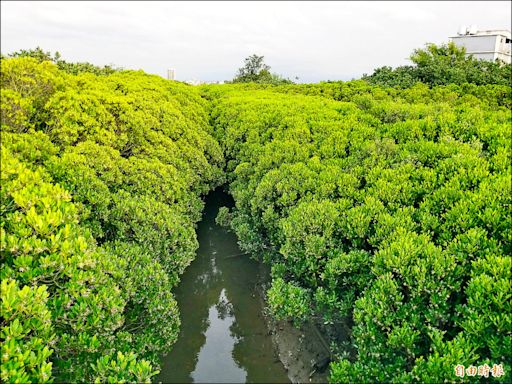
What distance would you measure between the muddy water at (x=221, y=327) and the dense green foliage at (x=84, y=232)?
1.46 m

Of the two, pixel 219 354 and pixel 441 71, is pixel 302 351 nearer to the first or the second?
pixel 219 354

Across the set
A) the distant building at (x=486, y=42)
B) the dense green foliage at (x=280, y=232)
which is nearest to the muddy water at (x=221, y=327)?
the dense green foliage at (x=280, y=232)

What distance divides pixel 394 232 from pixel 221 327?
17.6 ft

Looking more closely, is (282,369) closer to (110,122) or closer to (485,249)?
(485,249)

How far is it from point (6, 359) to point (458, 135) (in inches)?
379

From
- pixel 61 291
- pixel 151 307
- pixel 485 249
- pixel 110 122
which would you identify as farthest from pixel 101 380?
pixel 110 122

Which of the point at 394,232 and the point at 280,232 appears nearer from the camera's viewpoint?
the point at 394,232

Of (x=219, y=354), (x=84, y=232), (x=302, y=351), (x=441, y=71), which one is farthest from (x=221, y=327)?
(x=441, y=71)

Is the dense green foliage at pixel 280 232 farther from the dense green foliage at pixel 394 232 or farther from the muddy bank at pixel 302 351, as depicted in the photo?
the muddy bank at pixel 302 351

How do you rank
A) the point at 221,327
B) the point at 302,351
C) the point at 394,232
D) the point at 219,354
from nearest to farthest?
the point at 394,232 < the point at 302,351 < the point at 219,354 < the point at 221,327

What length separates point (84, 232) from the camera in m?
5.48

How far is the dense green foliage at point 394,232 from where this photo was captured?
4.57 metres

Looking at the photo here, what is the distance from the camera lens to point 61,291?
178 inches

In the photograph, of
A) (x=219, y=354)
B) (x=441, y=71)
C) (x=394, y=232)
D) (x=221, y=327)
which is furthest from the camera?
(x=441, y=71)
